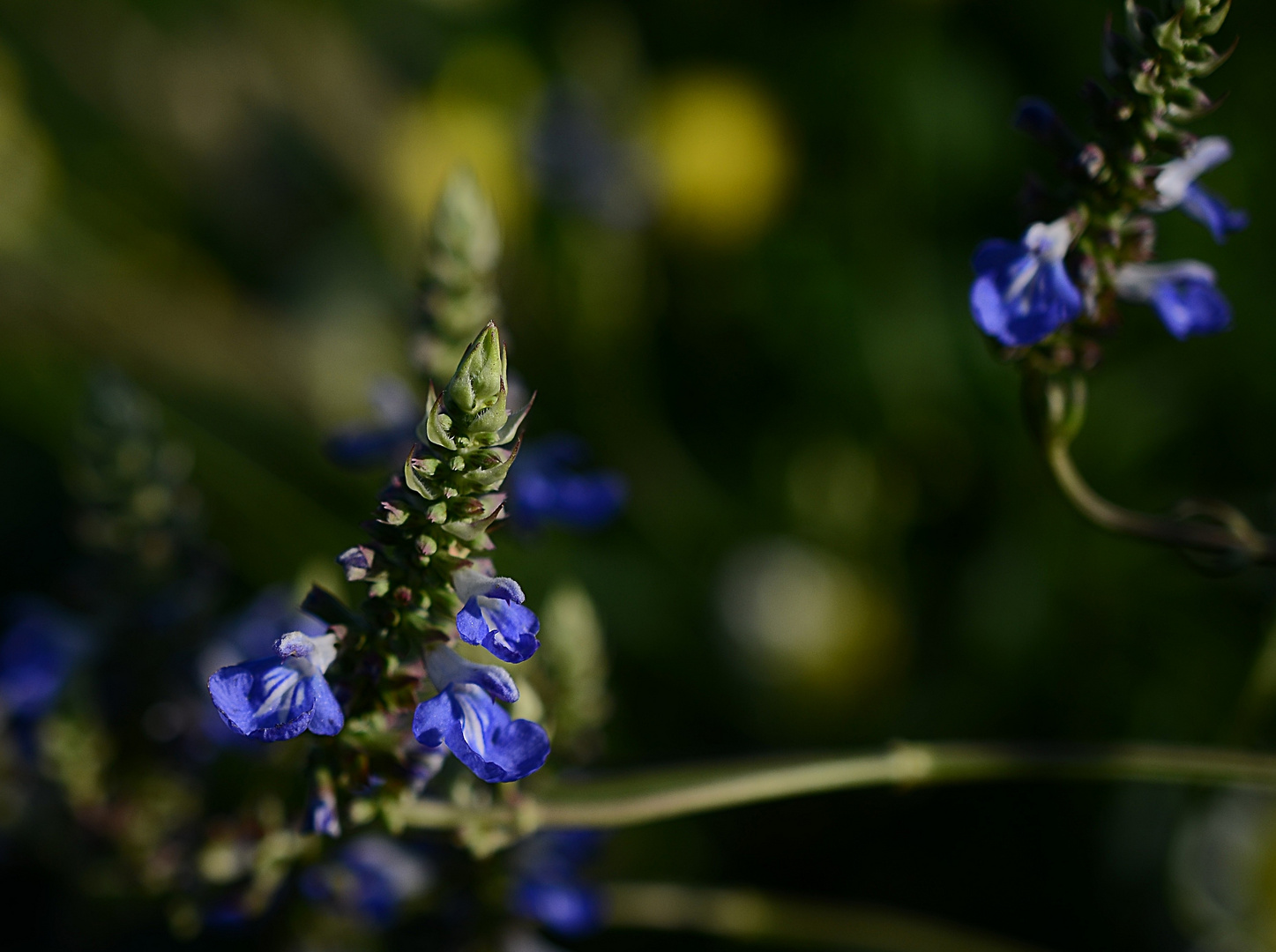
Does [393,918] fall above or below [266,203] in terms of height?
below

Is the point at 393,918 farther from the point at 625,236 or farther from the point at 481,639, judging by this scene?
the point at 625,236

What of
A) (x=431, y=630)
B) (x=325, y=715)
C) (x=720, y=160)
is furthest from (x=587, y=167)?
(x=325, y=715)

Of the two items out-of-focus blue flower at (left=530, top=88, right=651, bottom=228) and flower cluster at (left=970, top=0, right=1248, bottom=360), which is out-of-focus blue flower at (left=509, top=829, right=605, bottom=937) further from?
out-of-focus blue flower at (left=530, top=88, right=651, bottom=228)

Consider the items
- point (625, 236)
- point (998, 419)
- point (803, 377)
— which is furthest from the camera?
point (625, 236)

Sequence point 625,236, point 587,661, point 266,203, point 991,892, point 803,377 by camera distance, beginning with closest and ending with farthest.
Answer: point 587,661, point 991,892, point 803,377, point 625,236, point 266,203

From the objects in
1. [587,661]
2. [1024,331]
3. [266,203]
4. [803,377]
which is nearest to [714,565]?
[803,377]

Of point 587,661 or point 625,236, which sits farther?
point 625,236

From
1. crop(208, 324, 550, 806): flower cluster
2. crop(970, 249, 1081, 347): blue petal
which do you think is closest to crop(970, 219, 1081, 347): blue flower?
crop(970, 249, 1081, 347): blue petal
